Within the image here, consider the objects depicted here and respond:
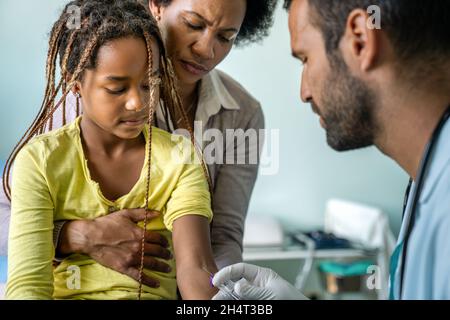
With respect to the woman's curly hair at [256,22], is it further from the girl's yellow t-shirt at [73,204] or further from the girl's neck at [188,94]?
the girl's yellow t-shirt at [73,204]

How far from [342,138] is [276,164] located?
1.81 ft

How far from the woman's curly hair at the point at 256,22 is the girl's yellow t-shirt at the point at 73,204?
1.09 ft

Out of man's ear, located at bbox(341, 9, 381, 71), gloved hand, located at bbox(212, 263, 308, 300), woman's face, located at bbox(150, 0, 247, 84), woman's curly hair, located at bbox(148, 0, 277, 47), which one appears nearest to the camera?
man's ear, located at bbox(341, 9, 381, 71)

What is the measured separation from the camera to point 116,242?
3.22ft

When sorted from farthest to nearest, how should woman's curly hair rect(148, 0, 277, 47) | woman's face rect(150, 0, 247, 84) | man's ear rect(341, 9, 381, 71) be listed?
1. woman's curly hair rect(148, 0, 277, 47)
2. woman's face rect(150, 0, 247, 84)
3. man's ear rect(341, 9, 381, 71)

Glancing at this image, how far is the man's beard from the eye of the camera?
0.86 m

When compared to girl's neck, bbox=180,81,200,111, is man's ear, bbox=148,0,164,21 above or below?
above

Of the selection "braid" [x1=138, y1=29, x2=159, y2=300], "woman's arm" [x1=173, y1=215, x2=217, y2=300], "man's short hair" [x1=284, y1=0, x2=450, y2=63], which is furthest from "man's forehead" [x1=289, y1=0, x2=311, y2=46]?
"woman's arm" [x1=173, y1=215, x2=217, y2=300]

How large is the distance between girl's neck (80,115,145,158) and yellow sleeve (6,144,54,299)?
0.09m


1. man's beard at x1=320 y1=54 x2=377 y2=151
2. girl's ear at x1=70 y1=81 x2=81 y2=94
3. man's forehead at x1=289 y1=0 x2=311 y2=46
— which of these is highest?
man's forehead at x1=289 y1=0 x2=311 y2=46

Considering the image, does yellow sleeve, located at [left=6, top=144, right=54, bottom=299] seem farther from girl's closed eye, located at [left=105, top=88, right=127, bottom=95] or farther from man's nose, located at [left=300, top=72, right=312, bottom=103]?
man's nose, located at [left=300, top=72, right=312, bottom=103]

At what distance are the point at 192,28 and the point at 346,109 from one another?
15.2 inches

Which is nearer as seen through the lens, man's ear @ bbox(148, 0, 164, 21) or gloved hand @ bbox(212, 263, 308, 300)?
gloved hand @ bbox(212, 263, 308, 300)
